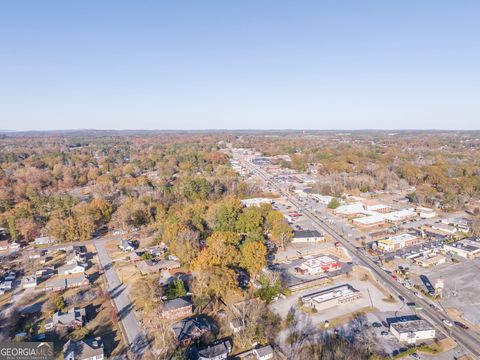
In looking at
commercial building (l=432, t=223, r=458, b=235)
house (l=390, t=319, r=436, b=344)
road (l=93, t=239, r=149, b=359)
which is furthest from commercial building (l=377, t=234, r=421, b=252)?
road (l=93, t=239, r=149, b=359)

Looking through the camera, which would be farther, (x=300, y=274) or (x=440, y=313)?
(x=300, y=274)

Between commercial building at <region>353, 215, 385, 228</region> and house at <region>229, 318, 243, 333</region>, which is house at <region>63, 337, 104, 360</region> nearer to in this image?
house at <region>229, 318, 243, 333</region>

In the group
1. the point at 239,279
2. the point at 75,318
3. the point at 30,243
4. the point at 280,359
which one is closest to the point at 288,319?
the point at 280,359

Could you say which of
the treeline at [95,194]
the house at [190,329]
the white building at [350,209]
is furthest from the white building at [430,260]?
the treeline at [95,194]

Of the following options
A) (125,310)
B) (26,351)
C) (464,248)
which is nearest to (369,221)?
(464,248)

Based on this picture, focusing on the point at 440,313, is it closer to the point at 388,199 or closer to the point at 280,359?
the point at 280,359
